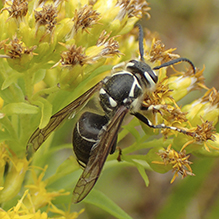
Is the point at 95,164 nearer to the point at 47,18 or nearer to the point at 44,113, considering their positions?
the point at 44,113

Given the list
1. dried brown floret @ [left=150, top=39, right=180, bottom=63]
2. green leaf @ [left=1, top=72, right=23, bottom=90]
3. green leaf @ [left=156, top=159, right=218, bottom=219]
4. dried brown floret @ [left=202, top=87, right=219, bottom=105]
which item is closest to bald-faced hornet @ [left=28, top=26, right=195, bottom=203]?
dried brown floret @ [left=150, top=39, right=180, bottom=63]

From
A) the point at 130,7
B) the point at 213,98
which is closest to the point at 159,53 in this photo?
the point at 130,7

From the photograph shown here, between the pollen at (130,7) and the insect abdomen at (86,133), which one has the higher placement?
the pollen at (130,7)

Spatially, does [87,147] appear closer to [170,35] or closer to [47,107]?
[47,107]

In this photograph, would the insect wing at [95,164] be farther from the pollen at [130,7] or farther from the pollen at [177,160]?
the pollen at [130,7]

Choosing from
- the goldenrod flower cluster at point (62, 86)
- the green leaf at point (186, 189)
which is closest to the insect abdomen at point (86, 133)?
the goldenrod flower cluster at point (62, 86)

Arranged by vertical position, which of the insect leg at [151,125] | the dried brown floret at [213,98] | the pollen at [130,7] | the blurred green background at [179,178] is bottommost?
the blurred green background at [179,178]
